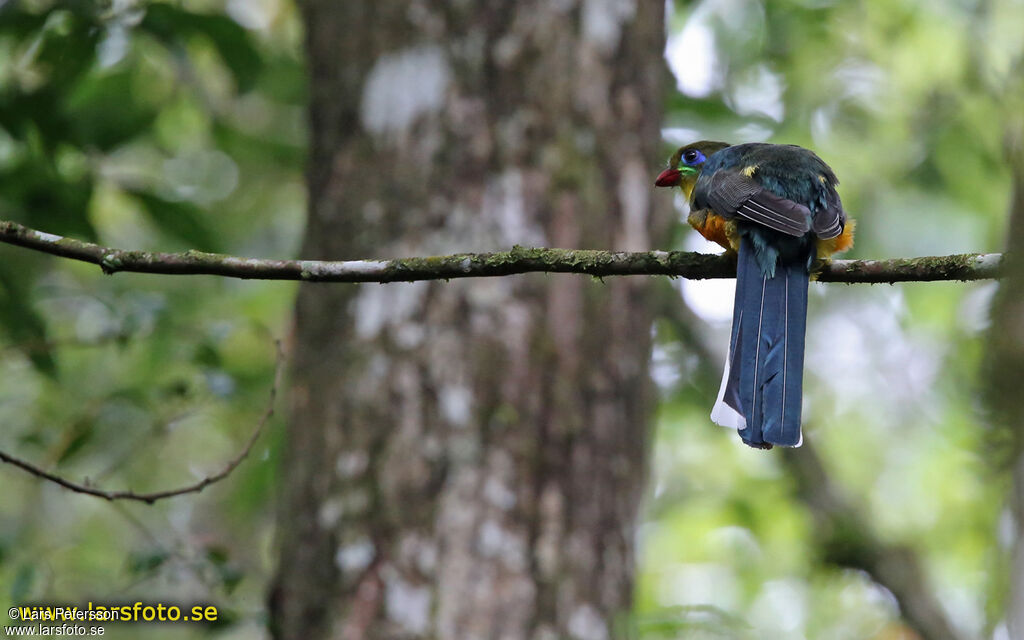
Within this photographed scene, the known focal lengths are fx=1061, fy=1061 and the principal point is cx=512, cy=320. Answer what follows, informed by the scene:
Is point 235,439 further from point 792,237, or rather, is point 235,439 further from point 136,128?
point 792,237

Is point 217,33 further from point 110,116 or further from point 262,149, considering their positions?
point 262,149

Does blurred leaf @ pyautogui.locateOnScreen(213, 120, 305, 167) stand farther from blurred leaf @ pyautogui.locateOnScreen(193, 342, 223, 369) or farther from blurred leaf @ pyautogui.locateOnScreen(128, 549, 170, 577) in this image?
blurred leaf @ pyautogui.locateOnScreen(128, 549, 170, 577)

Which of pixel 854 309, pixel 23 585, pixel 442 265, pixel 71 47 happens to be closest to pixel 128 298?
pixel 71 47

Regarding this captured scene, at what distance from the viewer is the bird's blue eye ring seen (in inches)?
147

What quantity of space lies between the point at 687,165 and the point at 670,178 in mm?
75

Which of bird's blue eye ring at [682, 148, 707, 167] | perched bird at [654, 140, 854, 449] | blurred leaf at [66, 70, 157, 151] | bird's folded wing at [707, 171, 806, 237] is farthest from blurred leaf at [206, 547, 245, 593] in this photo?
bird's blue eye ring at [682, 148, 707, 167]

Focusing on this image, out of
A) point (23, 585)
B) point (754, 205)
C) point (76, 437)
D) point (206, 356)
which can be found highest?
point (754, 205)

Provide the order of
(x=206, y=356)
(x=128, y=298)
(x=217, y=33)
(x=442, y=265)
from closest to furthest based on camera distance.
Result: (x=442, y=265)
(x=217, y=33)
(x=206, y=356)
(x=128, y=298)

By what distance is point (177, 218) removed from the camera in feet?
11.7

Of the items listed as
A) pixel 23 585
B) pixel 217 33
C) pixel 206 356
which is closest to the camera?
pixel 23 585

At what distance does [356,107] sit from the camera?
13.2 feet

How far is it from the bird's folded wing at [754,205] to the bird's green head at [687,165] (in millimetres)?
551

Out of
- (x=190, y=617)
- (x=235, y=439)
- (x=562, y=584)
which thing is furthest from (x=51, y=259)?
(x=562, y=584)

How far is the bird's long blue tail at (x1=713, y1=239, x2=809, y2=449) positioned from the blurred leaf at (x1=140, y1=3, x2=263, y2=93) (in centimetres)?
194
